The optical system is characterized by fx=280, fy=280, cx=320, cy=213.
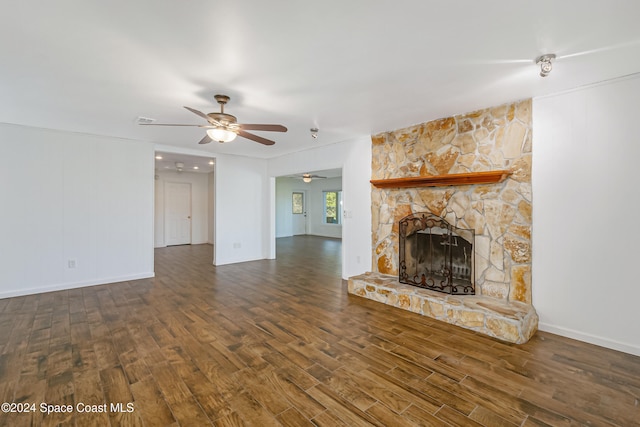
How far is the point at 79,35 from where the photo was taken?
1.94m

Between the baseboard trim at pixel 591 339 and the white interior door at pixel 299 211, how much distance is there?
9.72m

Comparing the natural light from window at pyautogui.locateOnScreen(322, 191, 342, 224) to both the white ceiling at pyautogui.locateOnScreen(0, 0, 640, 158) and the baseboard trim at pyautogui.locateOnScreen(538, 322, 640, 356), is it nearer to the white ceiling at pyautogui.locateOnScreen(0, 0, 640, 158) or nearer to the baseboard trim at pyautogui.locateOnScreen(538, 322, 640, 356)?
the white ceiling at pyautogui.locateOnScreen(0, 0, 640, 158)

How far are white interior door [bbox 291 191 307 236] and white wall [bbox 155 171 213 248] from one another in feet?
11.5

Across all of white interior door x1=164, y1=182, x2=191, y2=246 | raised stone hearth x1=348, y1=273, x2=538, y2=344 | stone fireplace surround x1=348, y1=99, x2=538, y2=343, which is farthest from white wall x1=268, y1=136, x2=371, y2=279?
white interior door x1=164, y1=182, x2=191, y2=246

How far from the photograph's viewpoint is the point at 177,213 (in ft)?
30.5

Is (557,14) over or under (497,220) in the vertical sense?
A: over

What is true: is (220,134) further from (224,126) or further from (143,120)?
(143,120)

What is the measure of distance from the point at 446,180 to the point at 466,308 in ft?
4.99

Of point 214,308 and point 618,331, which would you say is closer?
point 618,331

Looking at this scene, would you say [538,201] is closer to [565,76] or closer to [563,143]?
[563,143]

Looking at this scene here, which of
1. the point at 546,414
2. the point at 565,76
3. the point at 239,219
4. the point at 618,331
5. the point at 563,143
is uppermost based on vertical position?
the point at 565,76

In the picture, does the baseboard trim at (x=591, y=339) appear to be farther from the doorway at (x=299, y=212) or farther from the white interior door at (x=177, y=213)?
the doorway at (x=299, y=212)

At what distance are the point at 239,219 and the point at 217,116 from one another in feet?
13.2

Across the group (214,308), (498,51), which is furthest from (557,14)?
(214,308)
